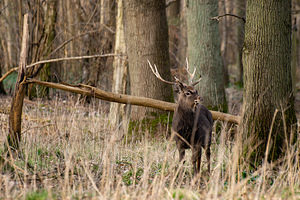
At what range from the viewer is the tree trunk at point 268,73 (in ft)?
17.6

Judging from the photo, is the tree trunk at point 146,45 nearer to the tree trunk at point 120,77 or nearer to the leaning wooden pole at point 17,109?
the tree trunk at point 120,77

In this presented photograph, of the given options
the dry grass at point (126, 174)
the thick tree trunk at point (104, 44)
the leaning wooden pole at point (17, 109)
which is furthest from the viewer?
the thick tree trunk at point (104, 44)

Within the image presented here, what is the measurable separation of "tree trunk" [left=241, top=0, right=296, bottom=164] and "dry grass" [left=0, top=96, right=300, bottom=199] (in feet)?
1.02

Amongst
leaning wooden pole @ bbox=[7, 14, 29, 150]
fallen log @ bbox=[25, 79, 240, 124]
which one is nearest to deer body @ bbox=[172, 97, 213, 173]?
fallen log @ bbox=[25, 79, 240, 124]

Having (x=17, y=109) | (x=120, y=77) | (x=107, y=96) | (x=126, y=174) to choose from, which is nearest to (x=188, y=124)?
(x=126, y=174)

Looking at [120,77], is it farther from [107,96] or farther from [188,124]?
[188,124]

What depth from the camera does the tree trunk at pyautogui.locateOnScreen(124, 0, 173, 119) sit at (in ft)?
26.6

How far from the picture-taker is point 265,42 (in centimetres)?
538

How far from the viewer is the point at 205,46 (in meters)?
9.37

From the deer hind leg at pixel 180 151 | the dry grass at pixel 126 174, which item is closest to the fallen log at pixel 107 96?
the dry grass at pixel 126 174

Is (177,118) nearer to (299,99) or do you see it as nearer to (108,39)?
(108,39)

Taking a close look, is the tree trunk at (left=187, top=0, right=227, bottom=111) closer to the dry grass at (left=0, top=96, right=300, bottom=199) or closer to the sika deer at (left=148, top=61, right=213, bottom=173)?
the dry grass at (left=0, top=96, right=300, bottom=199)

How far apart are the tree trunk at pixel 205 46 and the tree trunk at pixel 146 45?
4.18 feet

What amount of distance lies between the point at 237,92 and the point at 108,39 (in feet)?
21.6
